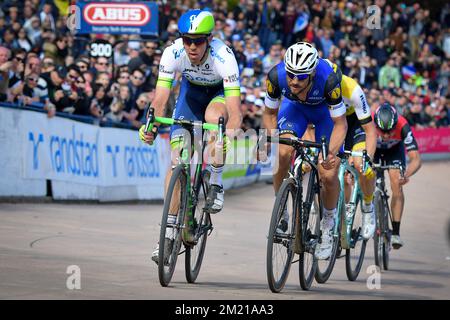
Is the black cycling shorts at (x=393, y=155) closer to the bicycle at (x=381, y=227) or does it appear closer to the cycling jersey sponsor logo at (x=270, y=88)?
the bicycle at (x=381, y=227)

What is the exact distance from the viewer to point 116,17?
17859 mm

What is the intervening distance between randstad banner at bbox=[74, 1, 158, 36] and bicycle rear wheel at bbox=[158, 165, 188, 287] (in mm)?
9541

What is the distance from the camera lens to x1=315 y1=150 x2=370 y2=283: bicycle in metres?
9.89

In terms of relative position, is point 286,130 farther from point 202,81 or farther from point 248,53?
point 248,53

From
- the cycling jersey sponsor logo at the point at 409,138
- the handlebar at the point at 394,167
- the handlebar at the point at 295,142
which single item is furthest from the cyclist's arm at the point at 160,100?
the cycling jersey sponsor logo at the point at 409,138

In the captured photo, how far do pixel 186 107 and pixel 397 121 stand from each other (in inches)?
161

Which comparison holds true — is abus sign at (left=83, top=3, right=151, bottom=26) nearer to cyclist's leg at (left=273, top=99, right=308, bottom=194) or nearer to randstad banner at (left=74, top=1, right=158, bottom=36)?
randstad banner at (left=74, top=1, right=158, bottom=36)

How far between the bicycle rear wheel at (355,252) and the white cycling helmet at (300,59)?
2298mm

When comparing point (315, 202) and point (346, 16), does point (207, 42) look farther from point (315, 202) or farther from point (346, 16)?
point (346, 16)

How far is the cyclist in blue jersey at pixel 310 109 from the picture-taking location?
898cm

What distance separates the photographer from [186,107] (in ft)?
30.3

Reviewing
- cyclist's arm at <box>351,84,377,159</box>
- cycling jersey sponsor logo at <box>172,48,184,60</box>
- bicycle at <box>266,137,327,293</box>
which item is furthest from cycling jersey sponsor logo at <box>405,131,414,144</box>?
cycling jersey sponsor logo at <box>172,48,184,60</box>

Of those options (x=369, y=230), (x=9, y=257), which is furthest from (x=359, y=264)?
(x=9, y=257)

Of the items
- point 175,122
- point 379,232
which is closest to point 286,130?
point 175,122
